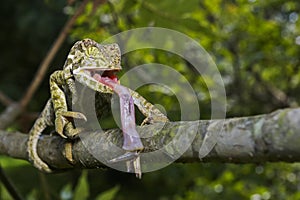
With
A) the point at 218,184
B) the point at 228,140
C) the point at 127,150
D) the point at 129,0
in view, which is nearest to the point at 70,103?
the point at 127,150

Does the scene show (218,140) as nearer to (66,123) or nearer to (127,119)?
(127,119)

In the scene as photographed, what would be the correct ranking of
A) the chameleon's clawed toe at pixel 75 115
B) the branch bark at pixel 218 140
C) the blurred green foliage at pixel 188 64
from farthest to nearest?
the blurred green foliage at pixel 188 64 → the chameleon's clawed toe at pixel 75 115 → the branch bark at pixel 218 140

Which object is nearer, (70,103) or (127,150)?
(127,150)

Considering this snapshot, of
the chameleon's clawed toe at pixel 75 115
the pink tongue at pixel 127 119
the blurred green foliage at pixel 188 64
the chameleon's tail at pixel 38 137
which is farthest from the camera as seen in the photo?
the blurred green foliage at pixel 188 64

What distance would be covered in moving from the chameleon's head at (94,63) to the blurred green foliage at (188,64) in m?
0.77

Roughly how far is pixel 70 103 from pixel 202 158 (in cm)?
24

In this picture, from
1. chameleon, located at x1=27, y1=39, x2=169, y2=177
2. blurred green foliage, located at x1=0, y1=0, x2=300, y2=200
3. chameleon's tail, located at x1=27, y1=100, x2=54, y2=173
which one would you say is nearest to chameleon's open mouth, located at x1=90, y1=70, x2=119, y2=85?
chameleon, located at x1=27, y1=39, x2=169, y2=177

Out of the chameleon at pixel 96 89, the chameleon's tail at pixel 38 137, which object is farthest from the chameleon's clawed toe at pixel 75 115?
the chameleon's tail at pixel 38 137

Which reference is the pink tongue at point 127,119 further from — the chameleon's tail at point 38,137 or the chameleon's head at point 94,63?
the chameleon's tail at point 38,137

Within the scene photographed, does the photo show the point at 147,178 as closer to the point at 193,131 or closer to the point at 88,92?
the point at 88,92

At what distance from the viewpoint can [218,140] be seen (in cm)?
42

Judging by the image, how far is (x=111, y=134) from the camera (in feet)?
1.76

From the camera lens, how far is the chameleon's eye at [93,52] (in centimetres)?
56

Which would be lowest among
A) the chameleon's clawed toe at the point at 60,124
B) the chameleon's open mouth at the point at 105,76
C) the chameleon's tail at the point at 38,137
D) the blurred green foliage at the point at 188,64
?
the blurred green foliage at the point at 188,64
